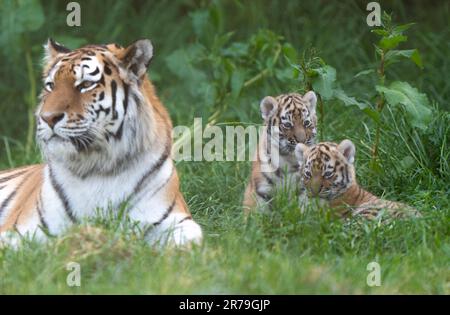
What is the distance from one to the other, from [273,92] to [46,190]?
3.16 metres

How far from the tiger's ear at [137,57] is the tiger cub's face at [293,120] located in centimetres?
102

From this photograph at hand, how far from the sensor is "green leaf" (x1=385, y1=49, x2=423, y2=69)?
20.8 feet

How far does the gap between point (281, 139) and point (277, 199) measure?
2.38 ft

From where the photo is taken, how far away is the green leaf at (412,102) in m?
6.32

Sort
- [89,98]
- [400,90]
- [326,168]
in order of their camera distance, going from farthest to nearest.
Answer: [400,90] < [326,168] < [89,98]

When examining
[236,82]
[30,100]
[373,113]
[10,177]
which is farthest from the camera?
[30,100]

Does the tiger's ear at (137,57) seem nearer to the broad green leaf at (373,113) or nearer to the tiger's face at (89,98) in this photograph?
the tiger's face at (89,98)

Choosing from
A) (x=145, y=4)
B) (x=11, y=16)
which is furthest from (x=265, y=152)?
(x=145, y=4)

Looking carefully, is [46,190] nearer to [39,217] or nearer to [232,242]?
[39,217]

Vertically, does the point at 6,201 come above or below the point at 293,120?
below

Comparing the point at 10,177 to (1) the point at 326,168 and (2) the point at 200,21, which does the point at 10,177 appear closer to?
(1) the point at 326,168

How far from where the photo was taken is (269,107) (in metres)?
6.39

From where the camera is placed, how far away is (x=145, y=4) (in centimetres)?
1120

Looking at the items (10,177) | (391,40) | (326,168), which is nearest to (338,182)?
(326,168)
